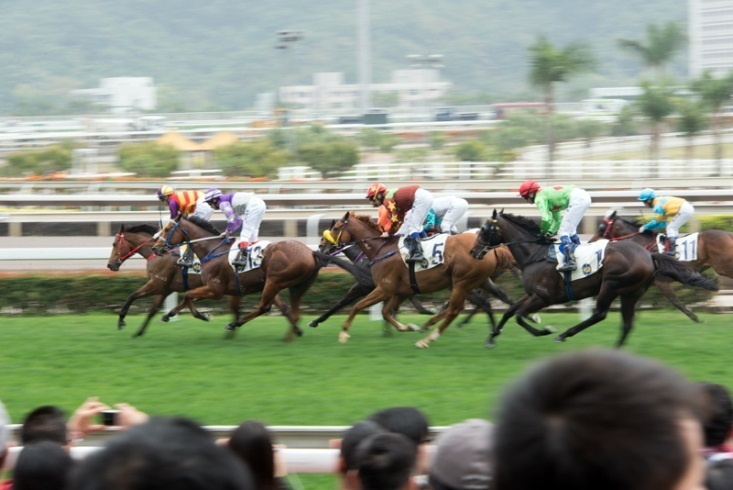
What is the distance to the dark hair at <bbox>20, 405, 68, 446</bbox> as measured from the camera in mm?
3074

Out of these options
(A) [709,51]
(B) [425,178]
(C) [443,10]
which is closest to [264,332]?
(B) [425,178]

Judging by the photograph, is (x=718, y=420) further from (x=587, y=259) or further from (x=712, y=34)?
(x=712, y=34)

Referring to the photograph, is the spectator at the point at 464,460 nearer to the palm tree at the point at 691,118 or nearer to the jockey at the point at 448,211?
the jockey at the point at 448,211

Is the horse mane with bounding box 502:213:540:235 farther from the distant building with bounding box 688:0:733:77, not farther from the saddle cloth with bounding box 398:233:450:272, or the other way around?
the distant building with bounding box 688:0:733:77

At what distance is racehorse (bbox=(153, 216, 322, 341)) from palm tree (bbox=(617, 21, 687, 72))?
30.4m

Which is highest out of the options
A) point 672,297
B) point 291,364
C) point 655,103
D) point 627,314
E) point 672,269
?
point 655,103

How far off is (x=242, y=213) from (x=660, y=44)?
1237 inches

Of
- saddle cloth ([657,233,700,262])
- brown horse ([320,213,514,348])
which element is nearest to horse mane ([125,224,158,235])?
brown horse ([320,213,514,348])

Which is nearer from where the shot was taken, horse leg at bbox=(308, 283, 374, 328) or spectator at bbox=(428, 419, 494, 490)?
spectator at bbox=(428, 419, 494, 490)

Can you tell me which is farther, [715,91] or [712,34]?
[712,34]

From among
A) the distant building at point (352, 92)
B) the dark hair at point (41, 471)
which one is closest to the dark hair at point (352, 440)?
the dark hair at point (41, 471)

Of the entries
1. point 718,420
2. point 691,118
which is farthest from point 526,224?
point 691,118

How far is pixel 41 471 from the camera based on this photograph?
2334 millimetres

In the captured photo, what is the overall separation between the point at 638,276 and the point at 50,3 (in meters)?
167
